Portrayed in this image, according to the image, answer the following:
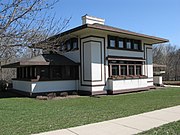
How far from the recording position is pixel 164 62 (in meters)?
43.8

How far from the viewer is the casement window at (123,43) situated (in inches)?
697

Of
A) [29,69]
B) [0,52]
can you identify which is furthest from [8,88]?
[0,52]

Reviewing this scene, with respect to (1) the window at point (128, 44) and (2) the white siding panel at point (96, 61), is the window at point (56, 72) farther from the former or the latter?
(1) the window at point (128, 44)

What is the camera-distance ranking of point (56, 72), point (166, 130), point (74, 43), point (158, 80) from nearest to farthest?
point (166, 130), point (56, 72), point (74, 43), point (158, 80)

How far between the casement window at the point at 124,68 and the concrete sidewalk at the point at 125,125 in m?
9.58

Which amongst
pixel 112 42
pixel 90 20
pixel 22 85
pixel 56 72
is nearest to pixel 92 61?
pixel 112 42

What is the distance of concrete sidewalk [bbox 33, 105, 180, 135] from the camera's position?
5.81 m

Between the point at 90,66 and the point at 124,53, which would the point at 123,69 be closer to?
the point at 124,53

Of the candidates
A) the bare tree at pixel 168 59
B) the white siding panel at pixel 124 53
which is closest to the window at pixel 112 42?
the white siding panel at pixel 124 53

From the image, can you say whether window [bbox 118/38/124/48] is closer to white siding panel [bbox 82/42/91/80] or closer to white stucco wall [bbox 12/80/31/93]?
white siding panel [bbox 82/42/91/80]

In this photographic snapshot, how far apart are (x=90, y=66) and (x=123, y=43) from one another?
4352mm

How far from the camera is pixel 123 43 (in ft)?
61.0

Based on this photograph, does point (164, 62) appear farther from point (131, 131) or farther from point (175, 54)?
point (131, 131)

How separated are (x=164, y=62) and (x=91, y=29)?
107 ft
